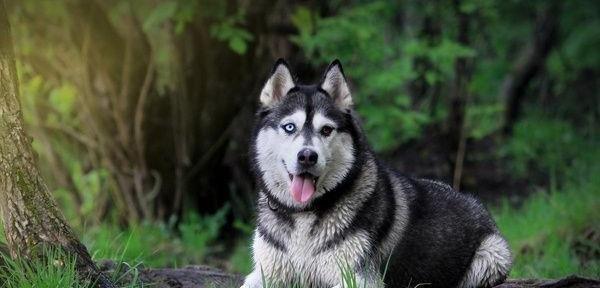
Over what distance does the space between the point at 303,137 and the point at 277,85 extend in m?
0.57

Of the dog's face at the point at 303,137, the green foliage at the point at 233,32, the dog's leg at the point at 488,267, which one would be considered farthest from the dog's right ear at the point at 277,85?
the green foliage at the point at 233,32

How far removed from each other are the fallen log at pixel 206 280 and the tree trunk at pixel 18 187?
694mm

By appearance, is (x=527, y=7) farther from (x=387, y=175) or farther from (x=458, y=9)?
(x=387, y=175)

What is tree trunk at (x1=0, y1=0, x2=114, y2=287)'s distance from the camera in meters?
5.23

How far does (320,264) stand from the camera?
555cm

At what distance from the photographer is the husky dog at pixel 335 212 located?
5.56 m

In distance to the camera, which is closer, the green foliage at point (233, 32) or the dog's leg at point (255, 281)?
the dog's leg at point (255, 281)

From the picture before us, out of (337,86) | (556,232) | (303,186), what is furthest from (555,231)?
(303,186)

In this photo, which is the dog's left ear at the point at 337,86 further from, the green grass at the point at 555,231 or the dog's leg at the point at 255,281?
the green grass at the point at 555,231

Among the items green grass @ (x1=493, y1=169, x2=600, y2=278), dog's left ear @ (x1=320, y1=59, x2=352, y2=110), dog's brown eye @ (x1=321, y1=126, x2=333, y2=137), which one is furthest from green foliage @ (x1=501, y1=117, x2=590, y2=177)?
dog's brown eye @ (x1=321, y1=126, x2=333, y2=137)

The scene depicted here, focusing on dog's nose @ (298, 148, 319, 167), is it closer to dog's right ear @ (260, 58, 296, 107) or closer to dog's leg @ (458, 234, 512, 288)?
dog's right ear @ (260, 58, 296, 107)

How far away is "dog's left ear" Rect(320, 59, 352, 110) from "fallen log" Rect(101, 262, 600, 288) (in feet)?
4.49

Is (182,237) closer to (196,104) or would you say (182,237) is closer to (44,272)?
(196,104)

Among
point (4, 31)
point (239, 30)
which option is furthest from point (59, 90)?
point (4, 31)
